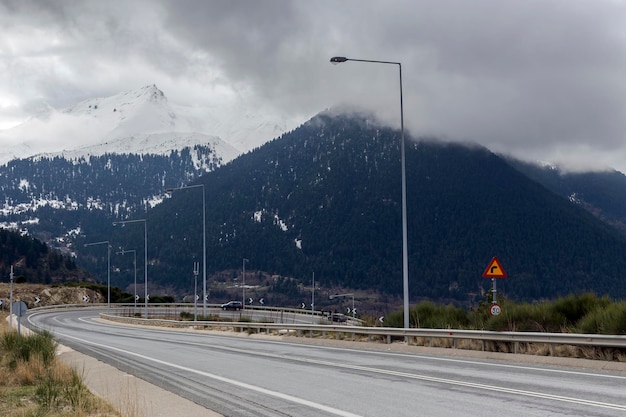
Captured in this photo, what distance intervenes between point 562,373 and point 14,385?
36.8 ft

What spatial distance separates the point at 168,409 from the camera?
11477 mm

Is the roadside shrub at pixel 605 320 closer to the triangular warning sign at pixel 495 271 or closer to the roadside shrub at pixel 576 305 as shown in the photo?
the roadside shrub at pixel 576 305

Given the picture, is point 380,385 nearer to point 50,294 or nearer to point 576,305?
point 576,305

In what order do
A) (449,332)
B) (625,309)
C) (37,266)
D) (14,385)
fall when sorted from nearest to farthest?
(14,385), (625,309), (449,332), (37,266)

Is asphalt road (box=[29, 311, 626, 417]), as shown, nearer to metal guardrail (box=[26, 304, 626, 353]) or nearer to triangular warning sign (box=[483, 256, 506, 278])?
metal guardrail (box=[26, 304, 626, 353])

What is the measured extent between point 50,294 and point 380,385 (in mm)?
100054

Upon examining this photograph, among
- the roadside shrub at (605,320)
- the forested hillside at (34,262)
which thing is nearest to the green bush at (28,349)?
the roadside shrub at (605,320)

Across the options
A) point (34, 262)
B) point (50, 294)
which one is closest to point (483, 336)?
point (50, 294)

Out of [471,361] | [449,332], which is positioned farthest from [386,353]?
[471,361]

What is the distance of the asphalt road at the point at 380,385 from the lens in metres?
10.8

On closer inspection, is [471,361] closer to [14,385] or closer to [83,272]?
[14,385]

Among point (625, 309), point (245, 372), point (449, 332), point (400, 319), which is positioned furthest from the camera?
point (400, 319)

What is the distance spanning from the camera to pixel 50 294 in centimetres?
10581

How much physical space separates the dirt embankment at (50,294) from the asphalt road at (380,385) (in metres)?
86.8
